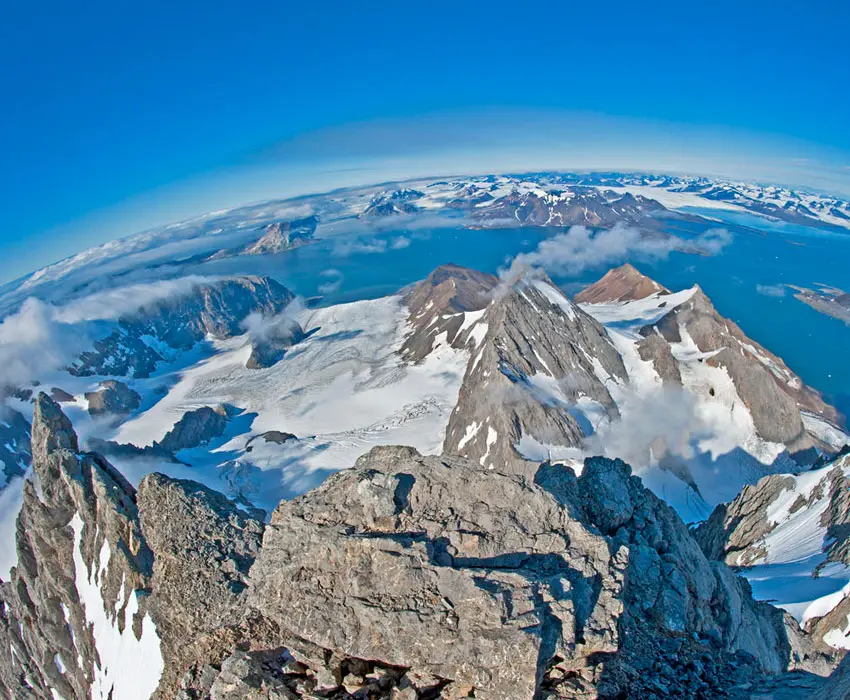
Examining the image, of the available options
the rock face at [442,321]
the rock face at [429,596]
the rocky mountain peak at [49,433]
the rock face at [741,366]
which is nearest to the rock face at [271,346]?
the rock face at [442,321]

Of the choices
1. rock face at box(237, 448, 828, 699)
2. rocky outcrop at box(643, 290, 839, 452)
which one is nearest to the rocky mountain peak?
rock face at box(237, 448, 828, 699)

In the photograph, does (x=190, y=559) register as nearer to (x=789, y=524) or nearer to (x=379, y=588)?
(x=379, y=588)

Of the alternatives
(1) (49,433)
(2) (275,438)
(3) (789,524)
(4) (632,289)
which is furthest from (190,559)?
(4) (632,289)

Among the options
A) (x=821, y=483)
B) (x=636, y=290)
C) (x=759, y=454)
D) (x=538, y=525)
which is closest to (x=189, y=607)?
(x=538, y=525)

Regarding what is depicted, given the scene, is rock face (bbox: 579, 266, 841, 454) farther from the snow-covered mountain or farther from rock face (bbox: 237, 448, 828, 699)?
rock face (bbox: 237, 448, 828, 699)

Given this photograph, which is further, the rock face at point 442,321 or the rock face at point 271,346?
the rock face at point 271,346

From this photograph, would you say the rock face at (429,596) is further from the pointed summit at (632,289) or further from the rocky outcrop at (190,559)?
the pointed summit at (632,289)

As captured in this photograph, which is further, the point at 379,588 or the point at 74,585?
the point at 74,585
